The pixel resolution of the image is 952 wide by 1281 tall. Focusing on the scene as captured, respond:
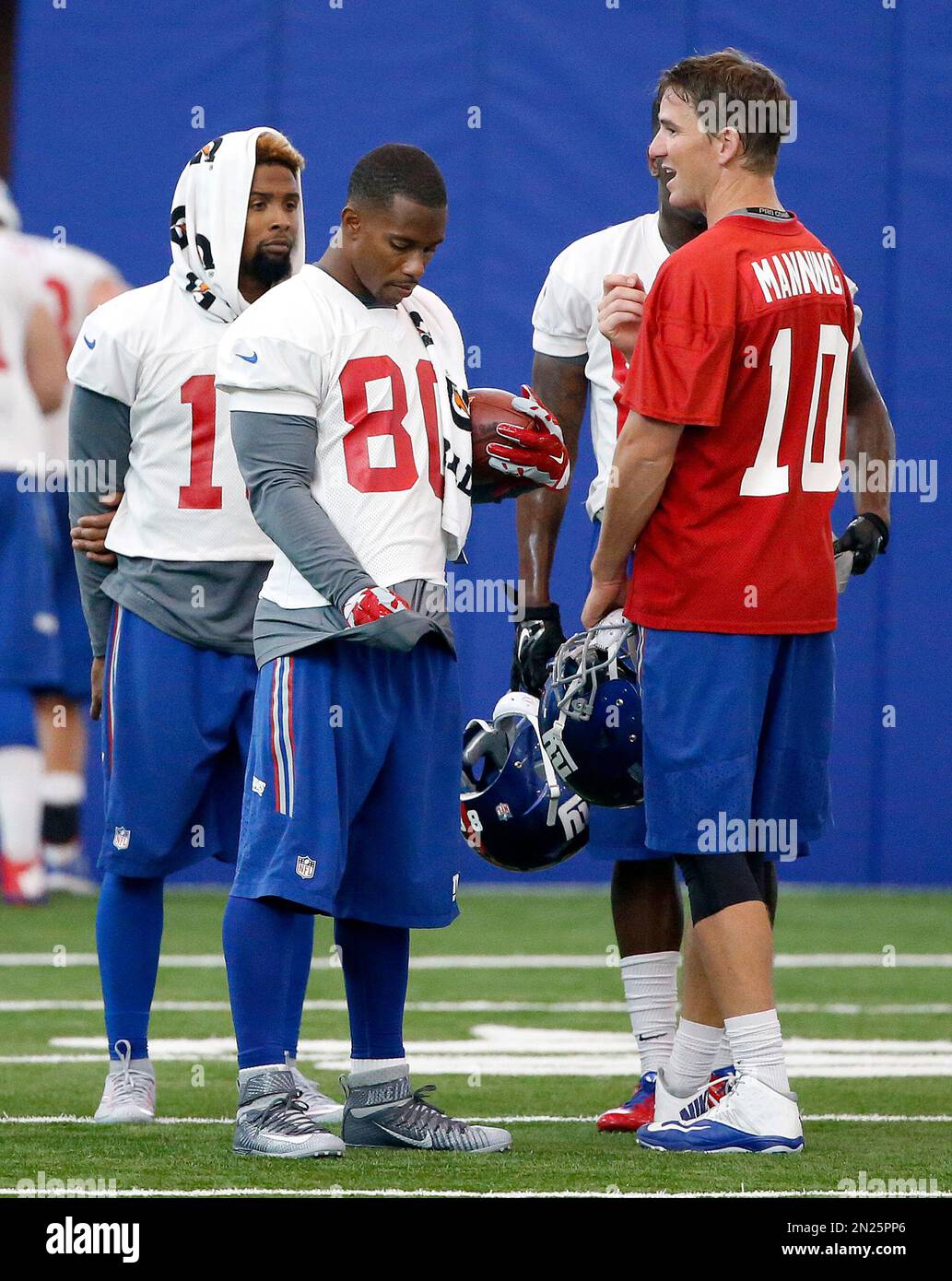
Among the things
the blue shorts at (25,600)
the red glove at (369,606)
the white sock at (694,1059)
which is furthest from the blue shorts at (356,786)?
the blue shorts at (25,600)

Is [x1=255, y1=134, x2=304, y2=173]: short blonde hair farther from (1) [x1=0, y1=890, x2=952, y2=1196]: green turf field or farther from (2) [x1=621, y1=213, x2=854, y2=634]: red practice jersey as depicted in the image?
(1) [x1=0, y1=890, x2=952, y2=1196]: green turf field

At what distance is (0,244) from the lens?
743cm

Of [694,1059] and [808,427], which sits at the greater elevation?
[808,427]

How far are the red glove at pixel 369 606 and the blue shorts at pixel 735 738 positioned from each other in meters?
0.47

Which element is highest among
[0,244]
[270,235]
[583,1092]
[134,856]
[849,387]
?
[0,244]

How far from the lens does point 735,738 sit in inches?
125

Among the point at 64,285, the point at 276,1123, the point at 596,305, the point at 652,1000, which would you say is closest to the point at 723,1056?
the point at 652,1000

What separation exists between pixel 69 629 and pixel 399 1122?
4.49 metres

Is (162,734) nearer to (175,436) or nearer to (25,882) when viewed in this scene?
(175,436)

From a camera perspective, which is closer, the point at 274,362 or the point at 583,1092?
the point at 274,362

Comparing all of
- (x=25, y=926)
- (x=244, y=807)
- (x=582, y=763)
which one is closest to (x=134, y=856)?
(x=244, y=807)

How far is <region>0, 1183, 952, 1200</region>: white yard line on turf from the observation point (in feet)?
8.93

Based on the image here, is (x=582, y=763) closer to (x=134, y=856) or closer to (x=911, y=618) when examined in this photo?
(x=134, y=856)
